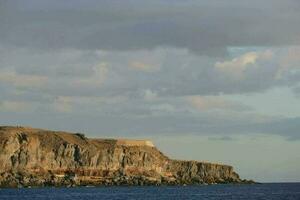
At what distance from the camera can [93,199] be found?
150m

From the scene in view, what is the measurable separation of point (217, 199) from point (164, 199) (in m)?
11.2

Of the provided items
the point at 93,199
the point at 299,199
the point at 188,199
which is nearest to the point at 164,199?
the point at 188,199

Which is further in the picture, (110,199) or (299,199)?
(110,199)

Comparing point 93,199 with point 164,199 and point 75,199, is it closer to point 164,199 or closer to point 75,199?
point 75,199

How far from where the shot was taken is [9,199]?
149500 mm

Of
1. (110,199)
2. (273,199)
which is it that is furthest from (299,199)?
(110,199)

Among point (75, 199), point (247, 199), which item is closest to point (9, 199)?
point (75, 199)

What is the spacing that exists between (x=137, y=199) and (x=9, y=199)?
87.9ft

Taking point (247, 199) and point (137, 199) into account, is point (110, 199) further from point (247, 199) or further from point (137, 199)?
point (247, 199)

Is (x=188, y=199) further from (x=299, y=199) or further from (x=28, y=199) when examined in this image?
(x=28, y=199)

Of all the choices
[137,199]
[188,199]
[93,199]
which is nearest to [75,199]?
[93,199]

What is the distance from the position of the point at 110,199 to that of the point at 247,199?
2818 cm

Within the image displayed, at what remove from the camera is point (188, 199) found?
14725 centimetres

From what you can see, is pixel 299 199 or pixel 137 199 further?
pixel 137 199
